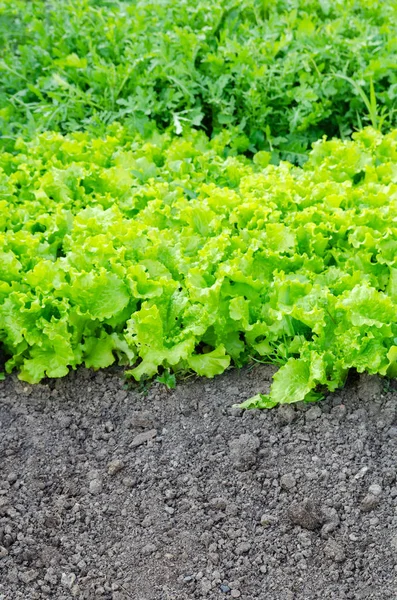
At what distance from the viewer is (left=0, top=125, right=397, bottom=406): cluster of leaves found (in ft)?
10.4

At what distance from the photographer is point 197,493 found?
2918 mm

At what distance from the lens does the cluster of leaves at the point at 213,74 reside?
4.79 metres

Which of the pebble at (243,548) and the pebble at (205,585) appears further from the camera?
the pebble at (243,548)

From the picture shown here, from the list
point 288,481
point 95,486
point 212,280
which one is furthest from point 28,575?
point 212,280

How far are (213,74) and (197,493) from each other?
9.53 ft

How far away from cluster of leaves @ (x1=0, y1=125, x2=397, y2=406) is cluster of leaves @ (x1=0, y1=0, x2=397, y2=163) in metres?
0.90

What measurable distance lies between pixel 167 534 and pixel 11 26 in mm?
4308

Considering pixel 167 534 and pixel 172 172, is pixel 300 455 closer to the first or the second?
pixel 167 534

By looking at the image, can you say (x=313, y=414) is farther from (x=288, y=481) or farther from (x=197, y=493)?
(x=197, y=493)

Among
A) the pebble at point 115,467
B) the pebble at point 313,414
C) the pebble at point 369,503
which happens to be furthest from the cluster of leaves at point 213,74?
the pebble at point 369,503

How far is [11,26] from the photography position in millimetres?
5840

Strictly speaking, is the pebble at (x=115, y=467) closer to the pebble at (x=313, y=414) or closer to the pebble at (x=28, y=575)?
the pebble at (x=28, y=575)

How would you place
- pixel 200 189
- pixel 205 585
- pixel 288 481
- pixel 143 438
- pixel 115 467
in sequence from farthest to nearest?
pixel 200 189
pixel 143 438
pixel 115 467
pixel 288 481
pixel 205 585

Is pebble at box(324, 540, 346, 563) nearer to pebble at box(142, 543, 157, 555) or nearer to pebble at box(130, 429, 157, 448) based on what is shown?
pebble at box(142, 543, 157, 555)
